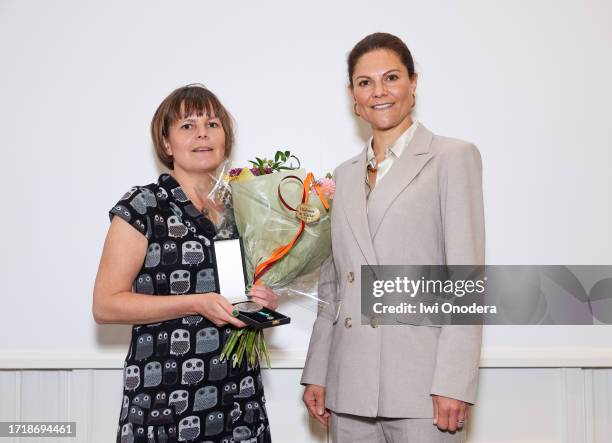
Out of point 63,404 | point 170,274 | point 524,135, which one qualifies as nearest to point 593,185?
point 524,135

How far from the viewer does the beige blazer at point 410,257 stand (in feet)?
4.86

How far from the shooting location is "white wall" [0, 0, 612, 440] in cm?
236

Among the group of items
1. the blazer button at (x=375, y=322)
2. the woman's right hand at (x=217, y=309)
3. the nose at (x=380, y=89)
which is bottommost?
the blazer button at (x=375, y=322)

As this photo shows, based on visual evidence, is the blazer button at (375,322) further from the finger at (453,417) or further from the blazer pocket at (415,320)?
the finger at (453,417)

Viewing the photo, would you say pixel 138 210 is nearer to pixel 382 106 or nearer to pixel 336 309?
pixel 336 309

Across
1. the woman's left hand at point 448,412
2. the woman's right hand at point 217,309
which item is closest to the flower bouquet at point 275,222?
the woman's right hand at point 217,309

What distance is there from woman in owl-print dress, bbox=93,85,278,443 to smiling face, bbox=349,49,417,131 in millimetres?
492

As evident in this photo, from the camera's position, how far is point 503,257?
235 centimetres

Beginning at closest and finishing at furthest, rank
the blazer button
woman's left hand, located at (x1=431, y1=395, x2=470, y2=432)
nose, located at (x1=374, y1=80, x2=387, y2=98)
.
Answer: woman's left hand, located at (x1=431, y1=395, x2=470, y2=432) < the blazer button < nose, located at (x1=374, y1=80, x2=387, y2=98)

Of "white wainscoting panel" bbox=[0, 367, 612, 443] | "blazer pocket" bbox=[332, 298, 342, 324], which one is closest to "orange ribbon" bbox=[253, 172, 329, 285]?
"blazer pocket" bbox=[332, 298, 342, 324]

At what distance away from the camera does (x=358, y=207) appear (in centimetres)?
161

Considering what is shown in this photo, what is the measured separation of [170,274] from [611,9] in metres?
2.02

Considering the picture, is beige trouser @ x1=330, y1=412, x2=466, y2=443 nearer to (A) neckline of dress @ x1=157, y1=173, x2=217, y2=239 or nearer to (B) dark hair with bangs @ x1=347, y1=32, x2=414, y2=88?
(A) neckline of dress @ x1=157, y1=173, x2=217, y2=239

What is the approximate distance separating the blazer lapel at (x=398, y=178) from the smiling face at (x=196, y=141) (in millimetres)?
468
